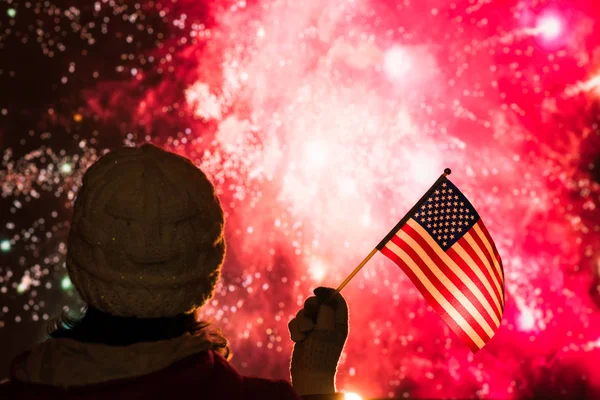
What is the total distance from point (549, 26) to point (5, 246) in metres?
7.26

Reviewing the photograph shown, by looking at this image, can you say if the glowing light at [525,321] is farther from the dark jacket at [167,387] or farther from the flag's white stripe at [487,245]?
the dark jacket at [167,387]

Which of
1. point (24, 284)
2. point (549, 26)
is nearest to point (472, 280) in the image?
point (549, 26)

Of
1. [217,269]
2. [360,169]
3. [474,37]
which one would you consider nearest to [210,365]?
[217,269]

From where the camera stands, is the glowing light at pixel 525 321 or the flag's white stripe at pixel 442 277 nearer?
the flag's white stripe at pixel 442 277

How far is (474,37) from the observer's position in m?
8.20

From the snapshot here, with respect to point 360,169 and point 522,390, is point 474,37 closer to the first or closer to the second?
point 360,169

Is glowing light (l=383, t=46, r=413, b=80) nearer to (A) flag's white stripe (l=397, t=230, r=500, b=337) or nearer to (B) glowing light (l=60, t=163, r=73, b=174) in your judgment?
(B) glowing light (l=60, t=163, r=73, b=174)

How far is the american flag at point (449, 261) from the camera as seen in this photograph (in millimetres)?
3162

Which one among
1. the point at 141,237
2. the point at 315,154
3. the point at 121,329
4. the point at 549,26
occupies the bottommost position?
the point at 121,329

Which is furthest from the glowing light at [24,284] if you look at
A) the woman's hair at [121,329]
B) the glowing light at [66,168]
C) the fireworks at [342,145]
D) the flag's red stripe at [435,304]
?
the woman's hair at [121,329]

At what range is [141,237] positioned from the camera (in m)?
1.48

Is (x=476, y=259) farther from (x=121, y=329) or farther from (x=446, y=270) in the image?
(x=121, y=329)

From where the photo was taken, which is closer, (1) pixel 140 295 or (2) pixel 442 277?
(1) pixel 140 295

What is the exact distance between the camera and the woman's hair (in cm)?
151
